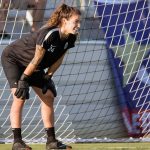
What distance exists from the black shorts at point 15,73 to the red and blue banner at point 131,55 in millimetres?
1989

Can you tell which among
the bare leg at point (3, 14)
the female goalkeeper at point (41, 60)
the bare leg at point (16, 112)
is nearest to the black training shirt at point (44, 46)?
the female goalkeeper at point (41, 60)

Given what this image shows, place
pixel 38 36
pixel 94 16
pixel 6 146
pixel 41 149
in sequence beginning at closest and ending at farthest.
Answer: pixel 38 36 < pixel 41 149 < pixel 6 146 < pixel 94 16

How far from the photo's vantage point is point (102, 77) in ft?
21.8

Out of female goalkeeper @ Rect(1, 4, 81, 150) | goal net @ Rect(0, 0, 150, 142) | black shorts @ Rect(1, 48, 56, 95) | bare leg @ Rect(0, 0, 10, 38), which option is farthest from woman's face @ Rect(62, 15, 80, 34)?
goal net @ Rect(0, 0, 150, 142)

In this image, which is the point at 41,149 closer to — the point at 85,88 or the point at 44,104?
the point at 44,104

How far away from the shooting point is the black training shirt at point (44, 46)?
443 cm

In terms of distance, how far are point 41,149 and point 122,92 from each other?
1.63 metres

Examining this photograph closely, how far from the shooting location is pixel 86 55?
21.6ft

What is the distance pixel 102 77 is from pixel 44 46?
90.0 inches

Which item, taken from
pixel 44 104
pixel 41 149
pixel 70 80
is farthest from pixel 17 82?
pixel 70 80

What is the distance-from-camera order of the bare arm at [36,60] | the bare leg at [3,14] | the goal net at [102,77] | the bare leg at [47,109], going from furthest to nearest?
the goal net at [102,77]
the bare leg at [3,14]
the bare leg at [47,109]
the bare arm at [36,60]

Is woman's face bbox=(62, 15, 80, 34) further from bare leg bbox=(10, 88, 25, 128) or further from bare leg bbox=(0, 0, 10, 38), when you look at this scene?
bare leg bbox=(0, 0, 10, 38)

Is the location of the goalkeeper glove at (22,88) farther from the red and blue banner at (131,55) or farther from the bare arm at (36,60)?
the red and blue banner at (131,55)

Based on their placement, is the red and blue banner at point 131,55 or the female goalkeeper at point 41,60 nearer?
the female goalkeeper at point 41,60
